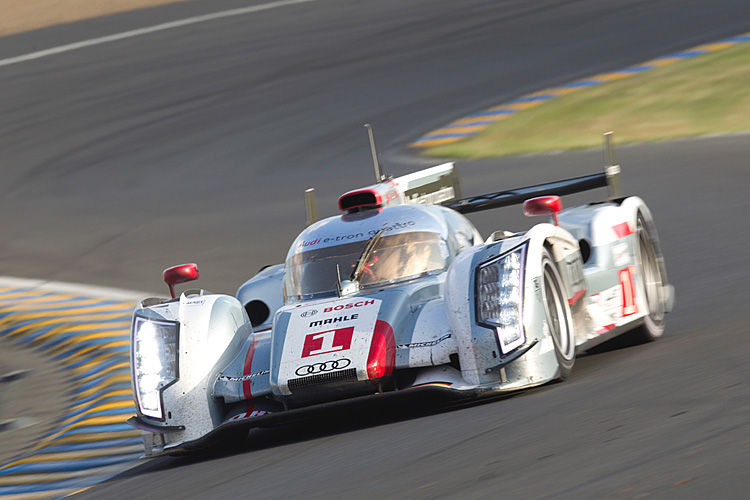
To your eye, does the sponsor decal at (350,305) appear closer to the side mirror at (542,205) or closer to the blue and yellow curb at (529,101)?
the side mirror at (542,205)

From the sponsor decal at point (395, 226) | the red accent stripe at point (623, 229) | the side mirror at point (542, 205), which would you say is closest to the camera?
the side mirror at point (542, 205)

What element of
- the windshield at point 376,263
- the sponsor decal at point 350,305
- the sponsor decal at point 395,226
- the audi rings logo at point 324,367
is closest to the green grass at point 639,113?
the sponsor decal at point 395,226

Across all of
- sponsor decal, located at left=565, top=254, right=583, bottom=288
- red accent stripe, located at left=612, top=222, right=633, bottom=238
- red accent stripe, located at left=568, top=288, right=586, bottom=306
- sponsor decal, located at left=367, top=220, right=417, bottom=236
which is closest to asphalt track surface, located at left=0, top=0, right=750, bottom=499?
red accent stripe, located at left=568, top=288, right=586, bottom=306

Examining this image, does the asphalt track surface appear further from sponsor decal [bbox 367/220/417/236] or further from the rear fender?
the rear fender

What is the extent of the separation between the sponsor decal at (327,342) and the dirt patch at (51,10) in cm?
2971

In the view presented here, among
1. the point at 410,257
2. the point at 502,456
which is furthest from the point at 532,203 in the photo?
the point at 502,456

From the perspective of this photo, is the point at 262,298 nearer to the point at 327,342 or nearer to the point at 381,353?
the point at 327,342

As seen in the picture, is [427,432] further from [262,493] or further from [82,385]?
[82,385]

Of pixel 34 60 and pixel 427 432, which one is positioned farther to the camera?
pixel 34 60

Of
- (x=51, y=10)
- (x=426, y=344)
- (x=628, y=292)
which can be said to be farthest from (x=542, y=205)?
(x=51, y=10)

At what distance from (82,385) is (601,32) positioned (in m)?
17.8

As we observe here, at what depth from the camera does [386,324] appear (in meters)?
6.36

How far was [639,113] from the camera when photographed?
1834 cm

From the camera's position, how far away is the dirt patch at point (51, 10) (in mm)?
34094
